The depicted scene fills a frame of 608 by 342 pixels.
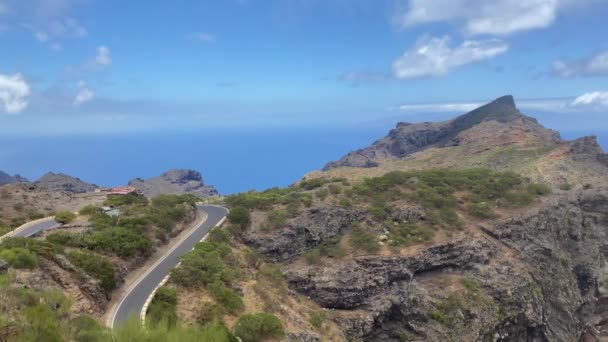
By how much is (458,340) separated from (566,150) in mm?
70023

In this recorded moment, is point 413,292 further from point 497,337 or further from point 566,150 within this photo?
point 566,150

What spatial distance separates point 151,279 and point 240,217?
15.1 meters

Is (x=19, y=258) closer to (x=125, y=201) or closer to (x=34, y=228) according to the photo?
(x=34, y=228)

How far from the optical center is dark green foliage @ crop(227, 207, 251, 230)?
152 feet

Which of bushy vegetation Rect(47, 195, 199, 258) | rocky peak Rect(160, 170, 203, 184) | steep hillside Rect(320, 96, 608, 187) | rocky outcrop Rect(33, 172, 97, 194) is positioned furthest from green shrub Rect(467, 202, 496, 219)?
rocky peak Rect(160, 170, 203, 184)

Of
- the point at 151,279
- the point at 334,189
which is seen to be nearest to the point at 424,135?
the point at 334,189

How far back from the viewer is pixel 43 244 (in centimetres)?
2891

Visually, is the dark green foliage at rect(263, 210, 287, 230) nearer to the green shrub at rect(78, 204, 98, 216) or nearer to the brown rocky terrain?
the brown rocky terrain

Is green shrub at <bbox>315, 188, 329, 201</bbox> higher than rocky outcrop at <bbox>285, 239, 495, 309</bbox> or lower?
higher

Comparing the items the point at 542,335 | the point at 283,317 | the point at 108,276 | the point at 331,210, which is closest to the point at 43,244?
the point at 108,276

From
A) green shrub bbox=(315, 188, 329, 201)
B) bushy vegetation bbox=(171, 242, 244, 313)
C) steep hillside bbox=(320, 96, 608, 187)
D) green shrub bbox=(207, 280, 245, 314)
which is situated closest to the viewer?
green shrub bbox=(207, 280, 245, 314)

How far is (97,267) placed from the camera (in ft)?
97.0

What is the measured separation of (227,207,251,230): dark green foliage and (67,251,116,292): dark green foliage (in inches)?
667

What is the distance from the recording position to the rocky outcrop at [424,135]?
163625 millimetres
